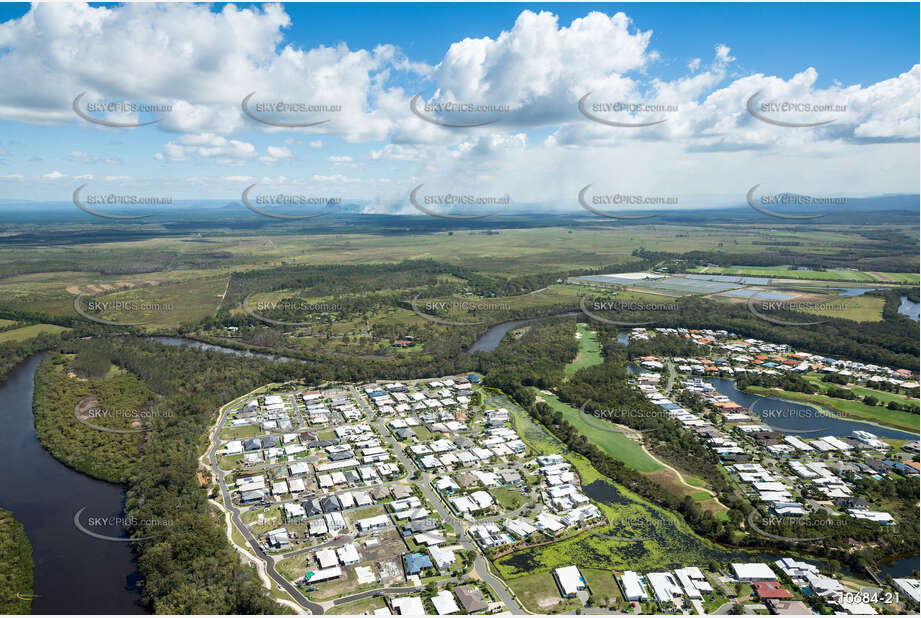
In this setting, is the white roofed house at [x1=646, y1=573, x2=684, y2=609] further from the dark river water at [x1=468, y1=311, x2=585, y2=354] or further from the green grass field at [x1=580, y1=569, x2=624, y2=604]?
the dark river water at [x1=468, y1=311, x2=585, y2=354]

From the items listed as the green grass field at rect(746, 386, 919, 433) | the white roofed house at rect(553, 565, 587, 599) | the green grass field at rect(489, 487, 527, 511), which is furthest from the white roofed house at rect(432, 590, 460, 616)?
the green grass field at rect(746, 386, 919, 433)

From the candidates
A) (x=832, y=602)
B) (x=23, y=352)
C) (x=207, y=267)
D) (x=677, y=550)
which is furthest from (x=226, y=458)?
(x=207, y=267)

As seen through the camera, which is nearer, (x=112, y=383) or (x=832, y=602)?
(x=832, y=602)

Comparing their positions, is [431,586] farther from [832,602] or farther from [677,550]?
[832,602]

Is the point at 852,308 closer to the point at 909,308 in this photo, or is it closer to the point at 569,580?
the point at 909,308

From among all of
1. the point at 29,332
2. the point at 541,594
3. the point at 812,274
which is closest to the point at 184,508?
the point at 541,594

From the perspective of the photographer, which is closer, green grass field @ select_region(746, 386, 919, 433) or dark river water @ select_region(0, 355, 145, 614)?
dark river water @ select_region(0, 355, 145, 614)

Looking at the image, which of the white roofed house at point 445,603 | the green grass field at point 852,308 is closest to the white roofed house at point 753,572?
the white roofed house at point 445,603
